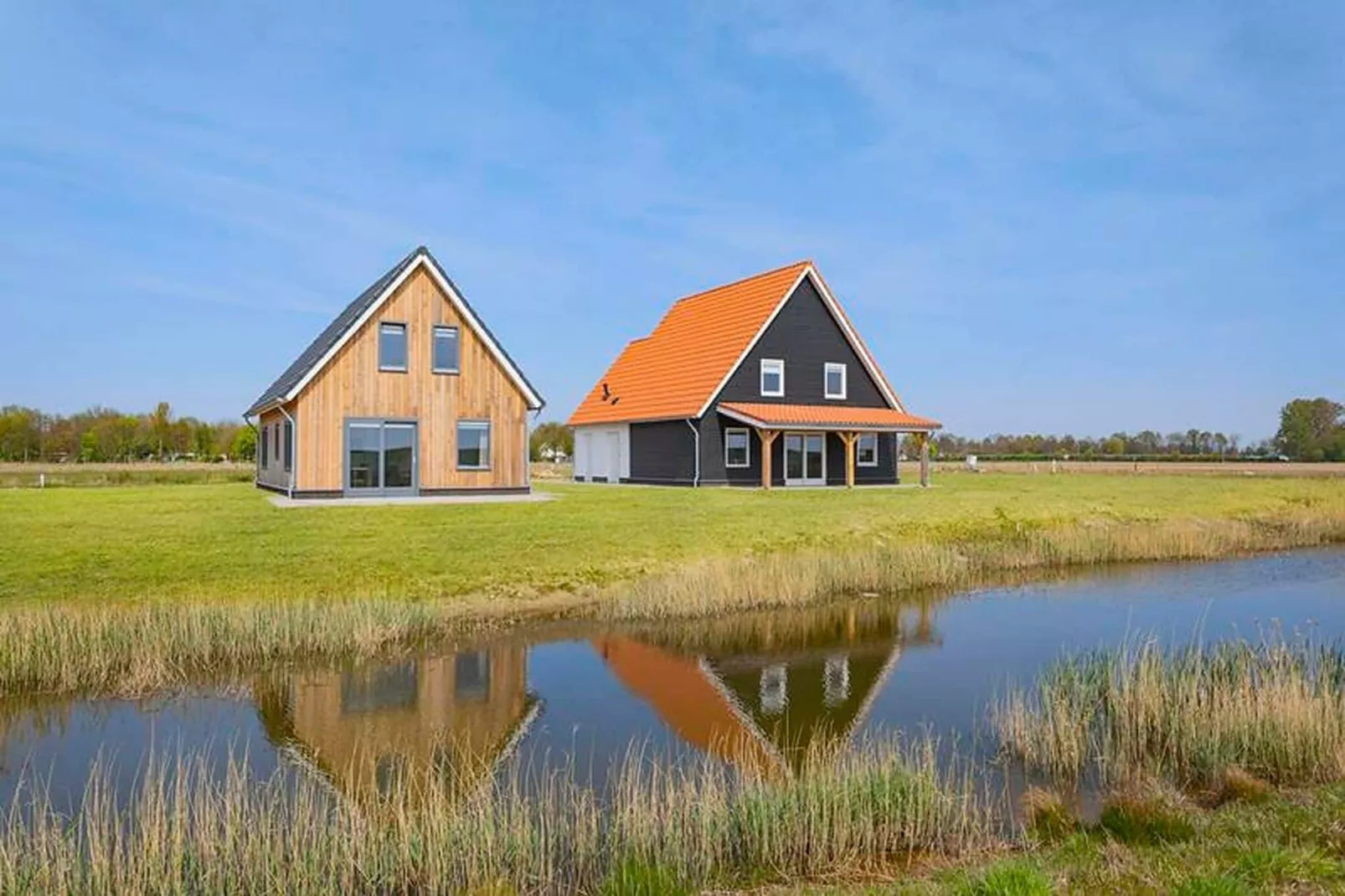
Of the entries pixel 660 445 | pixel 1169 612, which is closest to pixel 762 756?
pixel 1169 612

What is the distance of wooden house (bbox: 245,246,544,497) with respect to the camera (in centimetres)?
2166

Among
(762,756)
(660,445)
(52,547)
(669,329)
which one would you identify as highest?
(669,329)

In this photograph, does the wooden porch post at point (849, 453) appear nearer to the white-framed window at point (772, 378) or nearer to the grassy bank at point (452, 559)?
the white-framed window at point (772, 378)

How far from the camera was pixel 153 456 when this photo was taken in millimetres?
64562

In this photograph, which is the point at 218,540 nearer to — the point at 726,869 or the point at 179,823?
the point at 179,823

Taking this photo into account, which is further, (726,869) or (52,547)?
(52,547)

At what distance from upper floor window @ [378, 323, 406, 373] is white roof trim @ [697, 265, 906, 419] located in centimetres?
879

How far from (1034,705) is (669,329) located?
27.6 meters

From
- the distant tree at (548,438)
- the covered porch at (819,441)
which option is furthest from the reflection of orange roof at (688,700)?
the distant tree at (548,438)

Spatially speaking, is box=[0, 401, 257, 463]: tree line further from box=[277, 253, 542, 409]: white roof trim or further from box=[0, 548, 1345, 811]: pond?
box=[0, 548, 1345, 811]: pond

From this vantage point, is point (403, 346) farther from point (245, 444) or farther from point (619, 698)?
point (245, 444)

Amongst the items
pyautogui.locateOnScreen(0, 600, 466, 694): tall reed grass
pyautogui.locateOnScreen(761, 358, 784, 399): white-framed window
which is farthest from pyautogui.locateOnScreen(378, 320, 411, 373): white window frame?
pyautogui.locateOnScreen(0, 600, 466, 694): tall reed grass

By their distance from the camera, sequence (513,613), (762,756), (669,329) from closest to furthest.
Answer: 1. (762,756)
2. (513,613)
3. (669,329)

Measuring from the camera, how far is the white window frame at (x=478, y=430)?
76.1ft
